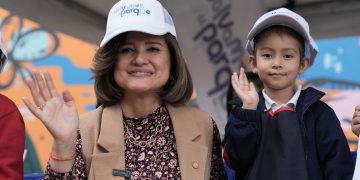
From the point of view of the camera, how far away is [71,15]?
13.2 feet

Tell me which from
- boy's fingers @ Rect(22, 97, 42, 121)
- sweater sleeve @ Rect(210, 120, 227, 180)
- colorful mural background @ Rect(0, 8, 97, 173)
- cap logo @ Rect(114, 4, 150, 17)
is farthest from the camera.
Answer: colorful mural background @ Rect(0, 8, 97, 173)

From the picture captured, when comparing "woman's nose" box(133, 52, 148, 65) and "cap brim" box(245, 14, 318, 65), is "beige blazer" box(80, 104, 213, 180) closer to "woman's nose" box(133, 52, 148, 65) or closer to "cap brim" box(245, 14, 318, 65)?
"woman's nose" box(133, 52, 148, 65)

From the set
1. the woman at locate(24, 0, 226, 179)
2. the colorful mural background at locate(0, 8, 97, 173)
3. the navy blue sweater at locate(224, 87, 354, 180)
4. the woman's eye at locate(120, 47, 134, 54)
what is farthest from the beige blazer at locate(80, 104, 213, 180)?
the colorful mural background at locate(0, 8, 97, 173)

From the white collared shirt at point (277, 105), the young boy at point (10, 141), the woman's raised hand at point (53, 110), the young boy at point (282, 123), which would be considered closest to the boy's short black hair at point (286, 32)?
the young boy at point (282, 123)

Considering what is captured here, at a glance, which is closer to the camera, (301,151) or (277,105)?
(301,151)

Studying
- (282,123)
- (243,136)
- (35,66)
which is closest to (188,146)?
(243,136)

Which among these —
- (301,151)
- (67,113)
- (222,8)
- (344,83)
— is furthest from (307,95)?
(344,83)

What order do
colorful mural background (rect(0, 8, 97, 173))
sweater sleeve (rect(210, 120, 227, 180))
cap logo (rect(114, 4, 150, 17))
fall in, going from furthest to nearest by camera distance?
1. colorful mural background (rect(0, 8, 97, 173))
2. sweater sleeve (rect(210, 120, 227, 180))
3. cap logo (rect(114, 4, 150, 17))

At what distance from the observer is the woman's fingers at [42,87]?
5.06ft

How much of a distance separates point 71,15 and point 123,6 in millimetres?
2415

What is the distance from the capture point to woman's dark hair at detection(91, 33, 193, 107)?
5.70 ft

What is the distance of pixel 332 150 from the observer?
163cm

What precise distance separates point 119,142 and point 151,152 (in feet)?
0.40

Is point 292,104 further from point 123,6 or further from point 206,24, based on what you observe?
point 206,24
